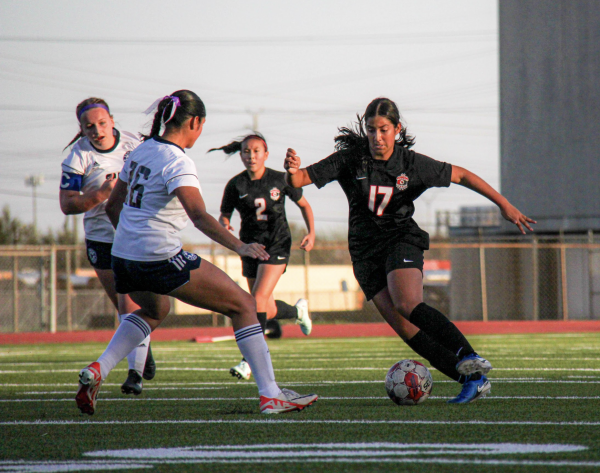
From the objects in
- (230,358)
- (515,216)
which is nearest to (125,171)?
(515,216)

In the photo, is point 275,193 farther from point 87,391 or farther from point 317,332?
point 317,332

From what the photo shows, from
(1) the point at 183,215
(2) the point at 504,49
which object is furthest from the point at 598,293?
(1) the point at 183,215

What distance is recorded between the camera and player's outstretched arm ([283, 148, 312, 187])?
205 inches

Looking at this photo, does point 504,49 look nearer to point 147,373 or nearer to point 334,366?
point 334,366

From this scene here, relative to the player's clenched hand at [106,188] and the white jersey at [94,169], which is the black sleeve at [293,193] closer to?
the white jersey at [94,169]

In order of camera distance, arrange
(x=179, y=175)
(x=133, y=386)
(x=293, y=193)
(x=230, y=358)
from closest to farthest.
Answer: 1. (x=179, y=175)
2. (x=133, y=386)
3. (x=293, y=193)
4. (x=230, y=358)

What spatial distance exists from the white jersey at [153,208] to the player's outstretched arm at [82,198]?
1192 mm

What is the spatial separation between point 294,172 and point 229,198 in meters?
3.20

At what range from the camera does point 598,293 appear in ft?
85.0

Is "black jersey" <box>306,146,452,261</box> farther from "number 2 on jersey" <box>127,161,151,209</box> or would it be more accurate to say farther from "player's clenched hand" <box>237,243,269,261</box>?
"player's clenched hand" <box>237,243,269,261</box>

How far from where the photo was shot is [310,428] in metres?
4.11

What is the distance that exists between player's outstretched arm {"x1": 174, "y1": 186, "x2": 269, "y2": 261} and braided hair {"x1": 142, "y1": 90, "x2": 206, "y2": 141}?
593 mm

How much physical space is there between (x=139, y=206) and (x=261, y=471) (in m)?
2.16

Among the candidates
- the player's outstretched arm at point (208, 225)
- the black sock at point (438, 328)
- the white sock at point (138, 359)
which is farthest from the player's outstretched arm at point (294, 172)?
the white sock at point (138, 359)
